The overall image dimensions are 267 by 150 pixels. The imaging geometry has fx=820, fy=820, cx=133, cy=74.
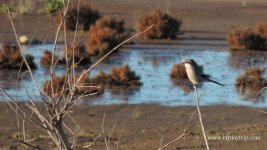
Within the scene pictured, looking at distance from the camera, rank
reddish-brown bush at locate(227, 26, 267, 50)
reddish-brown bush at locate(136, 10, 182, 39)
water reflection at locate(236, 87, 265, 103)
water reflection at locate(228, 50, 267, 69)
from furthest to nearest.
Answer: reddish-brown bush at locate(136, 10, 182, 39) < reddish-brown bush at locate(227, 26, 267, 50) < water reflection at locate(228, 50, 267, 69) < water reflection at locate(236, 87, 265, 103)

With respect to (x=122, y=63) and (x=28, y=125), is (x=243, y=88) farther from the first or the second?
(x=28, y=125)

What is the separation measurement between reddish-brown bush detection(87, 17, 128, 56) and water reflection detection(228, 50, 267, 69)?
4089mm

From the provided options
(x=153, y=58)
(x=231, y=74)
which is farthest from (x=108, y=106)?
(x=153, y=58)

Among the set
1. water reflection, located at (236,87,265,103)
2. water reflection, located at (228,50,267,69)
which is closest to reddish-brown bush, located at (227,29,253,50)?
water reflection, located at (228,50,267,69)

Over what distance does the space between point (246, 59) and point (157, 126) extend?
10.9 m

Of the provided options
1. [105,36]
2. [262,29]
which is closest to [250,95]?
[105,36]

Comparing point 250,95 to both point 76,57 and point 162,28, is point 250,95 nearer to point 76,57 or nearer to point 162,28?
point 76,57

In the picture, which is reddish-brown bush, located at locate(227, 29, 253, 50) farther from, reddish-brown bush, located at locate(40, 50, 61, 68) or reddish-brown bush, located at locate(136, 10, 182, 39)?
reddish-brown bush, located at locate(40, 50, 61, 68)

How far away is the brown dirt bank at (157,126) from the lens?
42.3ft

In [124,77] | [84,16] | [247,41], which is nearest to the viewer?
[124,77]

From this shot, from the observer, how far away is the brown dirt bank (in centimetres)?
1288

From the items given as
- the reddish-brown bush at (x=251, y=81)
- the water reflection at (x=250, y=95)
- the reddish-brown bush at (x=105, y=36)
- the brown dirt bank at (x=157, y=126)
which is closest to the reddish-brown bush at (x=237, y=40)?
the reddish-brown bush at (x=105, y=36)

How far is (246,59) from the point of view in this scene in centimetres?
2528

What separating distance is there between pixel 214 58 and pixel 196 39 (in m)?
4.35
